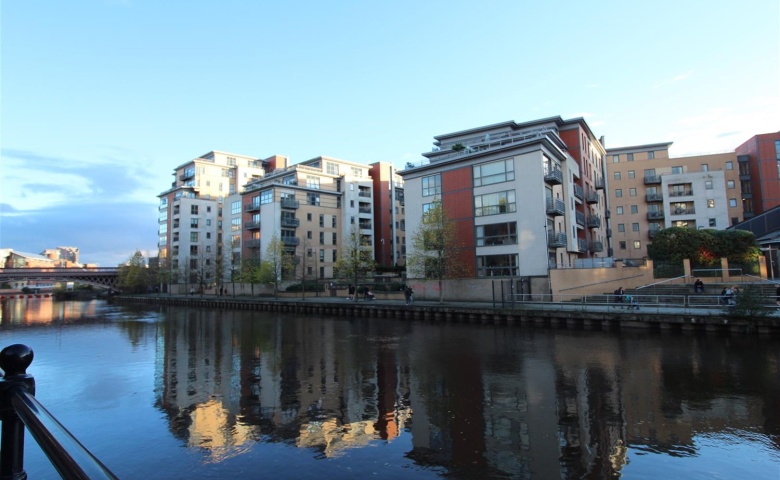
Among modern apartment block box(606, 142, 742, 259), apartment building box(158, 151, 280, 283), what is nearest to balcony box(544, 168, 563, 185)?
modern apartment block box(606, 142, 742, 259)

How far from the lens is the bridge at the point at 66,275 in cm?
8231

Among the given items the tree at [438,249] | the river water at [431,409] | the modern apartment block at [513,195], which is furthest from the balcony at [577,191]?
the river water at [431,409]

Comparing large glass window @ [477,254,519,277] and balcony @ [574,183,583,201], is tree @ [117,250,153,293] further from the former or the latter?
balcony @ [574,183,583,201]

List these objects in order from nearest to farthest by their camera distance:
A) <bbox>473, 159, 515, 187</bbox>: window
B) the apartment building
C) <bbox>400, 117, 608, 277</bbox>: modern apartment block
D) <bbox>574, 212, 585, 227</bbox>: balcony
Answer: <bbox>400, 117, 608, 277</bbox>: modern apartment block < <bbox>473, 159, 515, 187</bbox>: window < <bbox>574, 212, 585, 227</bbox>: balcony < the apartment building

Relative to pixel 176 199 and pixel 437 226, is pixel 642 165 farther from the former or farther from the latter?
pixel 176 199

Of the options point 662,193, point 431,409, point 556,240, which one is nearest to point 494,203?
point 556,240

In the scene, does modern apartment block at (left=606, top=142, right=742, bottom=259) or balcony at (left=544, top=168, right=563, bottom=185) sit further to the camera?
modern apartment block at (left=606, top=142, right=742, bottom=259)

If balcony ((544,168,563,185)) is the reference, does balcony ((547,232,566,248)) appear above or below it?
below

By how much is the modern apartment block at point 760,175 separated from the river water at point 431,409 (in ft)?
194

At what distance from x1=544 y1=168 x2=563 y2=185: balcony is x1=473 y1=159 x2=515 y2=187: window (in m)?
2.88

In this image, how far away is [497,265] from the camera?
39812 mm

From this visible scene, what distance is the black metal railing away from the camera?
5.11 feet

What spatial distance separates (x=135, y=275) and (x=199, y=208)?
18.3m

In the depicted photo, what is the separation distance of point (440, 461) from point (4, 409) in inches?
298
